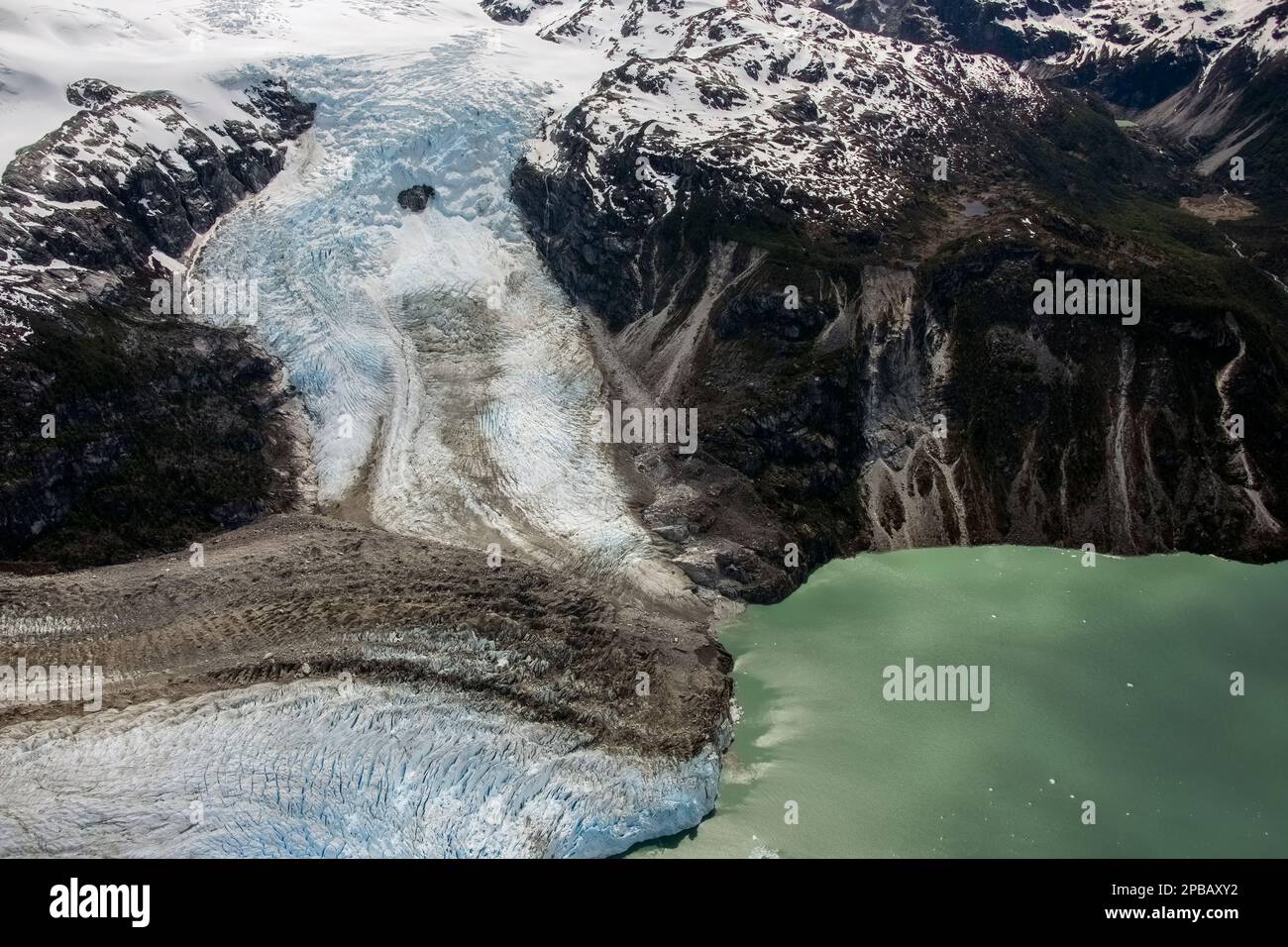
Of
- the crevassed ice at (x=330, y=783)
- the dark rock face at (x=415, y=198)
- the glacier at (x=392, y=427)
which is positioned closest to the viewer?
the crevassed ice at (x=330, y=783)

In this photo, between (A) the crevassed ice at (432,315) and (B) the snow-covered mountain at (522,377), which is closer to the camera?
(B) the snow-covered mountain at (522,377)

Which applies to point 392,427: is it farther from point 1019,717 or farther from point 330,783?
point 1019,717

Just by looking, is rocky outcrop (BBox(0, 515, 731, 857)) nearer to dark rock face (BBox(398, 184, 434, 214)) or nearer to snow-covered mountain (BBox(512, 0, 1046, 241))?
dark rock face (BBox(398, 184, 434, 214))

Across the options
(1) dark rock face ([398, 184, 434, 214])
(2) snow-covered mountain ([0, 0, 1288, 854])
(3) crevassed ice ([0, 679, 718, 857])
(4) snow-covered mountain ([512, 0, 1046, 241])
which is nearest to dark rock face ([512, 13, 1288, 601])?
(2) snow-covered mountain ([0, 0, 1288, 854])

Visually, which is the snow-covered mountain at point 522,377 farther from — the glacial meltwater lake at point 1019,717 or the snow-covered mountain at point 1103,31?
the snow-covered mountain at point 1103,31

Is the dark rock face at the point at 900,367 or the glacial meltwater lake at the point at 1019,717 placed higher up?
the dark rock face at the point at 900,367

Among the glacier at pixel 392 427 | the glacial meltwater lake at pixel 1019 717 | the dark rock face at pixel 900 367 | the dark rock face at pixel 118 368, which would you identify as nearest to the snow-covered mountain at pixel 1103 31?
the dark rock face at pixel 900 367
